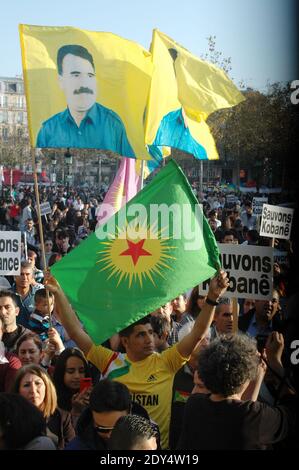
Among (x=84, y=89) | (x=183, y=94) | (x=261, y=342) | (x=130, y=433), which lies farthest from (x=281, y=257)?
(x=130, y=433)

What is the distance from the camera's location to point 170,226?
5.16m

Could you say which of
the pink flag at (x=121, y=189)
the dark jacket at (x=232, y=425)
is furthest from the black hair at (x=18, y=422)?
the pink flag at (x=121, y=189)

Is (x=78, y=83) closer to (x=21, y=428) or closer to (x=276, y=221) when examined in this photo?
(x=276, y=221)

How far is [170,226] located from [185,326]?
112 centimetres

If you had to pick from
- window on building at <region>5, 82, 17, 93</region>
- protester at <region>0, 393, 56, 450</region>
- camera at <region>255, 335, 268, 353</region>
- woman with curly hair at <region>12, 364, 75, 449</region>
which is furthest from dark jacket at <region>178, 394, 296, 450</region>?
window on building at <region>5, 82, 17, 93</region>

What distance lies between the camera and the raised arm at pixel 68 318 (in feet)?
16.4

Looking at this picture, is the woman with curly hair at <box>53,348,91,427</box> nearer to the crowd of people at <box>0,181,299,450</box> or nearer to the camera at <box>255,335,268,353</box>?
the crowd of people at <box>0,181,299,450</box>

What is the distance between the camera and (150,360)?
4703mm

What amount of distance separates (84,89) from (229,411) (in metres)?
4.61

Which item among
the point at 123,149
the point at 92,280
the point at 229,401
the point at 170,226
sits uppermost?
the point at 123,149

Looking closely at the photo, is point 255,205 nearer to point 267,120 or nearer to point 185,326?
point 185,326

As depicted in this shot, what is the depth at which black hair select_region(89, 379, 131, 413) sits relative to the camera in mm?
3859

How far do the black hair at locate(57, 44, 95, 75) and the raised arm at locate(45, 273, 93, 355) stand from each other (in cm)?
266
